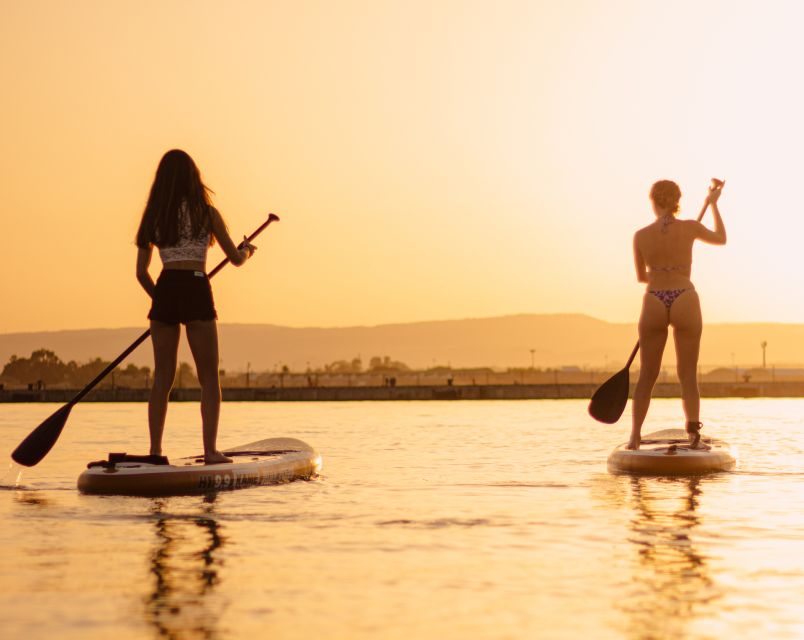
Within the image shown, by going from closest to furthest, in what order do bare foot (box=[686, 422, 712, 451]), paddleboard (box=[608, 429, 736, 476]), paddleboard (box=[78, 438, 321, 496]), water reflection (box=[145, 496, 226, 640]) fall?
water reflection (box=[145, 496, 226, 640]) → paddleboard (box=[78, 438, 321, 496]) → paddleboard (box=[608, 429, 736, 476]) → bare foot (box=[686, 422, 712, 451])

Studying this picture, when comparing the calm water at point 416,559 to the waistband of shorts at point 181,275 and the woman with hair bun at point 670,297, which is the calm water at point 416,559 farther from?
the waistband of shorts at point 181,275

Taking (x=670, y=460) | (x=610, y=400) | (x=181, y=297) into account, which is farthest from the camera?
(x=610, y=400)

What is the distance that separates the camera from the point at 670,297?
12336 mm

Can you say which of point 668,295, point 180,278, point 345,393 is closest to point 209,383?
point 180,278

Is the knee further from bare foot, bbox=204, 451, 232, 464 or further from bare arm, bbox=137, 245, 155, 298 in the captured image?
bare arm, bbox=137, 245, 155, 298

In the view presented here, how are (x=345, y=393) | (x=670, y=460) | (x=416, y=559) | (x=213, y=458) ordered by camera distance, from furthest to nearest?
(x=345, y=393) < (x=670, y=460) < (x=213, y=458) < (x=416, y=559)

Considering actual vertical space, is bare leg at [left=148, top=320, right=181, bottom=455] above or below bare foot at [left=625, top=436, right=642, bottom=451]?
above

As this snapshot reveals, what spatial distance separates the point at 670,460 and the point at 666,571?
5792 millimetres

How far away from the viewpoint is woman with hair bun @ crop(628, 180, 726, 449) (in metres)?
12.3

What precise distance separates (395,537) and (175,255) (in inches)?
153

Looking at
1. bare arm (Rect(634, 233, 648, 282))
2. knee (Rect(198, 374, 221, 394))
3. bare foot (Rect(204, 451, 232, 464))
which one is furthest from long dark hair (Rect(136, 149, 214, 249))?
bare arm (Rect(634, 233, 648, 282))

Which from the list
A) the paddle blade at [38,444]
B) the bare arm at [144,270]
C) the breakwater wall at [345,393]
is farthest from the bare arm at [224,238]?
the breakwater wall at [345,393]

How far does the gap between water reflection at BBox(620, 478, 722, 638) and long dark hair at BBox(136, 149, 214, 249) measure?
395cm

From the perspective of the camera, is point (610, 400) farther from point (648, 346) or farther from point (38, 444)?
point (38, 444)
